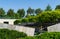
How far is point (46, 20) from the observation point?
29.8 metres

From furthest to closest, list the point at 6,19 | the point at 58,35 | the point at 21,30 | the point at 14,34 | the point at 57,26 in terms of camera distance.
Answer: the point at 6,19, the point at 57,26, the point at 21,30, the point at 14,34, the point at 58,35

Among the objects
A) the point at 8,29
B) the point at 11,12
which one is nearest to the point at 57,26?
the point at 8,29

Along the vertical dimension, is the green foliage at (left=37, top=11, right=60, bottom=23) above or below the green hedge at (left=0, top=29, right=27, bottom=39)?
above

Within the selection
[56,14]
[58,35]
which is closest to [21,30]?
[58,35]

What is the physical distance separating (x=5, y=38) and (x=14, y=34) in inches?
41.7

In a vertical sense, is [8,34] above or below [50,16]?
below

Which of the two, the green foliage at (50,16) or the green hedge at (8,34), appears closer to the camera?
the green hedge at (8,34)

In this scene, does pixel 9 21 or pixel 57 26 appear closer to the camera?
pixel 57 26

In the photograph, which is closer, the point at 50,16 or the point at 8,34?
the point at 8,34

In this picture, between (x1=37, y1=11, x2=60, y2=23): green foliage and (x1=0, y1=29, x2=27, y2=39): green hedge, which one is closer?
(x1=0, y1=29, x2=27, y2=39): green hedge

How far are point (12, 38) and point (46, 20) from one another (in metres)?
18.4

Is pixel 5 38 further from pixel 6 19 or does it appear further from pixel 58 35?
pixel 6 19

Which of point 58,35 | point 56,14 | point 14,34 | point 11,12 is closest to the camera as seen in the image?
point 58,35

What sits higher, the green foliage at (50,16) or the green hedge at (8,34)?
the green foliage at (50,16)
